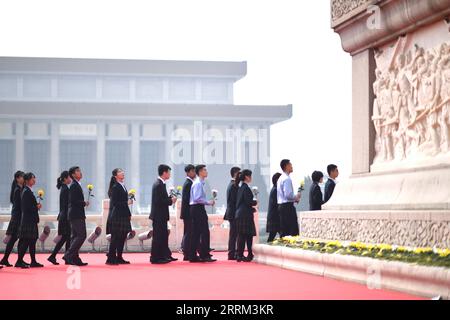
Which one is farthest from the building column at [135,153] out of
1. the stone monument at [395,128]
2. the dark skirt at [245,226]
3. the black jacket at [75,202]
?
the stone monument at [395,128]

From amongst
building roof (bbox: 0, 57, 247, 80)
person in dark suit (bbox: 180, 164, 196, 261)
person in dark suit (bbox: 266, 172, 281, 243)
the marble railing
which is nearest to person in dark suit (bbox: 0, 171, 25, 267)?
person in dark suit (bbox: 180, 164, 196, 261)

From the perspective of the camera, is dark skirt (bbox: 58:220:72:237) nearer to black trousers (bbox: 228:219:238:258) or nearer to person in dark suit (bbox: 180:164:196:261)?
person in dark suit (bbox: 180:164:196:261)

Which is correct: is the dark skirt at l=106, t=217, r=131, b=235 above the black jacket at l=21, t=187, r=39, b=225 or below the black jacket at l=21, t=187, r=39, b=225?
below

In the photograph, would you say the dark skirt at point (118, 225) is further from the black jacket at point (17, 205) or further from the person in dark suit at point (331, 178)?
the person in dark suit at point (331, 178)

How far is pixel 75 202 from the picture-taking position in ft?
37.1

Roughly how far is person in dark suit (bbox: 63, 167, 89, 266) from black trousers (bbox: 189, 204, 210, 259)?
1.81 meters

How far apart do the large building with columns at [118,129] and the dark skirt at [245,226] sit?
3472 centimetres

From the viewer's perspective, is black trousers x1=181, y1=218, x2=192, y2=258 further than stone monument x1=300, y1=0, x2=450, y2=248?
Yes

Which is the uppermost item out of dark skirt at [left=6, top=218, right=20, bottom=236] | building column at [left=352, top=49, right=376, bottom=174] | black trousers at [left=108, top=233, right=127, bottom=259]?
building column at [left=352, top=49, right=376, bottom=174]

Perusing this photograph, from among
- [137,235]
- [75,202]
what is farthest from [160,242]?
[137,235]

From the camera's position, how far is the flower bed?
266 inches

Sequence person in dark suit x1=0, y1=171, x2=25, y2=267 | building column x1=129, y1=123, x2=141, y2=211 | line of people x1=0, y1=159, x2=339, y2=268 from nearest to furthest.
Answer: line of people x1=0, y1=159, x2=339, y2=268, person in dark suit x1=0, y1=171, x2=25, y2=267, building column x1=129, y1=123, x2=141, y2=211

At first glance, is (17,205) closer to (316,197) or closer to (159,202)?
(159,202)

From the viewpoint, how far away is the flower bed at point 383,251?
675cm
